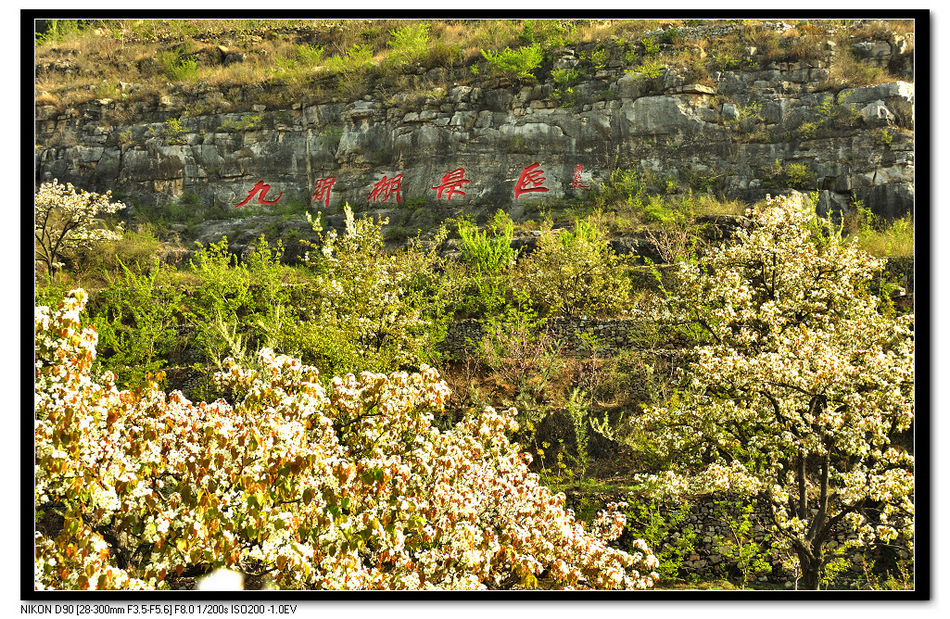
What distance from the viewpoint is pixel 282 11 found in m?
6.84

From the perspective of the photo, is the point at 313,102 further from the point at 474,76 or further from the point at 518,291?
the point at 518,291

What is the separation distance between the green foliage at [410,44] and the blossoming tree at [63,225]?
811cm

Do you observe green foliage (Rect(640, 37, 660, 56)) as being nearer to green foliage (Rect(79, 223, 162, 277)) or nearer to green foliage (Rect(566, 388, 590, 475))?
green foliage (Rect(566, 388, 590, 475))

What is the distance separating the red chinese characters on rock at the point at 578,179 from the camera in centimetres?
1692

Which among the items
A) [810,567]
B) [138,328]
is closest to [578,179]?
[138,328]

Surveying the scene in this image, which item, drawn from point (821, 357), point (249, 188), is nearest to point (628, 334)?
point (821, 357)

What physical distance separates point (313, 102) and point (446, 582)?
52.0 feet

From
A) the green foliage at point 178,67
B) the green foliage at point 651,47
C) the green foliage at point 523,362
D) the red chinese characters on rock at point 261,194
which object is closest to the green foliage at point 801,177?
the green foliage at point 651,47

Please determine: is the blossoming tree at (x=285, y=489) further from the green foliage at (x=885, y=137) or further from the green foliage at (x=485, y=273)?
the green foliage at (x=885, y=137)

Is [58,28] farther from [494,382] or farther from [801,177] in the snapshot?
[801,177]

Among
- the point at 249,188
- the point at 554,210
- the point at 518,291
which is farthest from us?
the point at 249,188

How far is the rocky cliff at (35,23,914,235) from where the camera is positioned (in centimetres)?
1611

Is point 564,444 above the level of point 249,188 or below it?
below

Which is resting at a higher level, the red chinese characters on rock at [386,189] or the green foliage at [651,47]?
the green foliage at [651,47]
